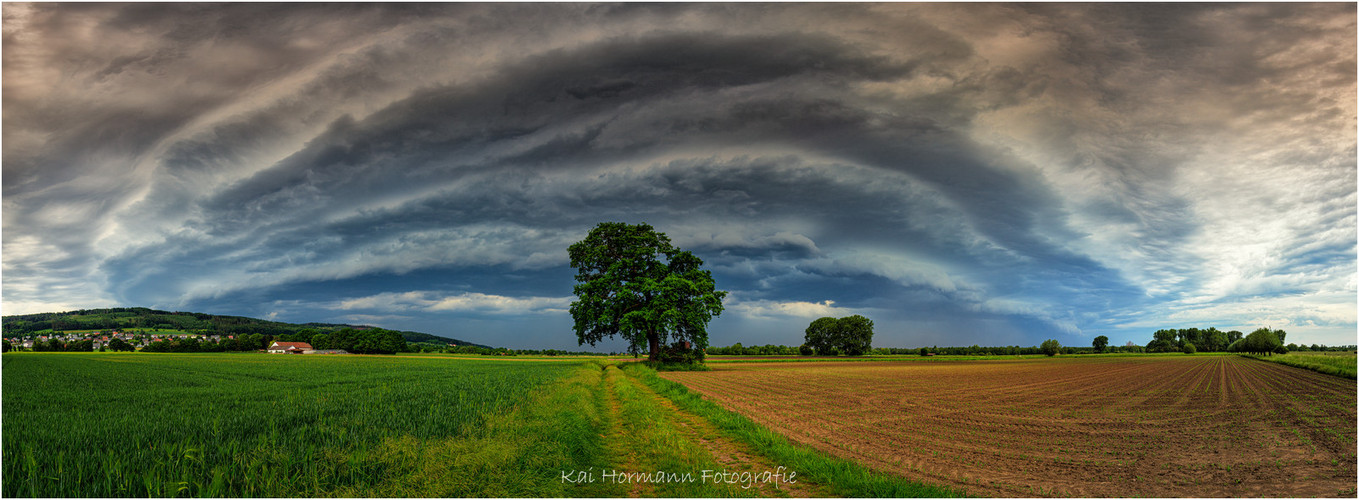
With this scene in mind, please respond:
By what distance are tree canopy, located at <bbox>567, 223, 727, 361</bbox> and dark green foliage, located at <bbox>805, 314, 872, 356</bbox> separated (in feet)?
250

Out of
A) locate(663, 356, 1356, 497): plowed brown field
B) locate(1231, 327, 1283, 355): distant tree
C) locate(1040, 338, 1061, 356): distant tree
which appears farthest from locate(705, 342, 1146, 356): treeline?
locate(663, 356, 1356, 497): plowed brown field

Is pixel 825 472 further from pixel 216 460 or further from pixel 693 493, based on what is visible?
pixel 216 460

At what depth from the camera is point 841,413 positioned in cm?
1820

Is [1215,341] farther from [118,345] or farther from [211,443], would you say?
[118,345]

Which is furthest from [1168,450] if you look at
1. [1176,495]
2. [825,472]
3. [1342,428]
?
[825,472]

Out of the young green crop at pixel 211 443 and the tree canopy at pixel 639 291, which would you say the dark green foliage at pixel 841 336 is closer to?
the tree canopy at pixel 639 291

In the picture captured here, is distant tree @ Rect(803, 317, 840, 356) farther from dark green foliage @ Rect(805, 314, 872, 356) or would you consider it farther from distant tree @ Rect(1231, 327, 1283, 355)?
distant tree @ Rect(1231, 327, 1283, 355)

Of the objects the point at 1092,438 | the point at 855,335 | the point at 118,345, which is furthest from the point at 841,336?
the point at 118,345

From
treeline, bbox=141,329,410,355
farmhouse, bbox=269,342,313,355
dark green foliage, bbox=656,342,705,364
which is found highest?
dark green foliage, bbox=656,342,705,364

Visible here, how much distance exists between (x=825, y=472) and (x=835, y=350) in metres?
113

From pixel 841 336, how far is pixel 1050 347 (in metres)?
66.0

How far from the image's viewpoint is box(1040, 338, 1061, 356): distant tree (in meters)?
136

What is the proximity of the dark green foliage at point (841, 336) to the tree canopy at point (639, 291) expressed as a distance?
3004 inches

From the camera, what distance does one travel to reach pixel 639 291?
4541 centimetres
